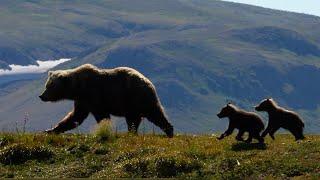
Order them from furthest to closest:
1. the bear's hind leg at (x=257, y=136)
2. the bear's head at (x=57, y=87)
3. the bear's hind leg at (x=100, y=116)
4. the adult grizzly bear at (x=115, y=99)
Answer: the bear's head at (x=57, y=87) → the bear's hind leg at (x=100, y=116) → the adult grizzly bear at (x=115, y=99) → the bear's hind leg at (x=257, y=136)

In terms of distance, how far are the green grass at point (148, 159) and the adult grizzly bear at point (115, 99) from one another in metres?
5.78

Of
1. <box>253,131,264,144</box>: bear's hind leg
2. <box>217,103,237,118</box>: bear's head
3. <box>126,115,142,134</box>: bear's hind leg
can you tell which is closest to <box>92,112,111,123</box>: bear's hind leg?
<box>126,115,142,134</box>: bear's hind leg

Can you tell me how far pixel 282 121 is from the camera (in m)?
27.8

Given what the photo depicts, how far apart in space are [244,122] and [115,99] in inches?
257

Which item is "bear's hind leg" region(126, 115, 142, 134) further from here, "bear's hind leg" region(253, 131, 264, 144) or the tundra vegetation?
"bear's hind leg" region(253, 131, 264, 144)

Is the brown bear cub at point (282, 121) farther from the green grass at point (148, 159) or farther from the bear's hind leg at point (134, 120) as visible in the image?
the bear's hind leg at point (134, 120)

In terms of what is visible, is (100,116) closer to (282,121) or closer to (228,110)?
(228,110)

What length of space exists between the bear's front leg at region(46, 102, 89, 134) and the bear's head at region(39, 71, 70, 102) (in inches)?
51.1

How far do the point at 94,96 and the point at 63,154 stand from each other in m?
8.38

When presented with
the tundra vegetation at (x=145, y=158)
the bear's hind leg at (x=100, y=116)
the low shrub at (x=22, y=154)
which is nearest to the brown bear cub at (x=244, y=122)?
the tundra vegetation at (x=145, y=158)

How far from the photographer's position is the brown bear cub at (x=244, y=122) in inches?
1008

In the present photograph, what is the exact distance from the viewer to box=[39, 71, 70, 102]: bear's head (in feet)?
106

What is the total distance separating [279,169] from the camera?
1964 cm

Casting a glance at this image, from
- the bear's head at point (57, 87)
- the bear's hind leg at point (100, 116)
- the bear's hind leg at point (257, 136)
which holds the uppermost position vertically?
the bear's hind leg at point (257, 136)
